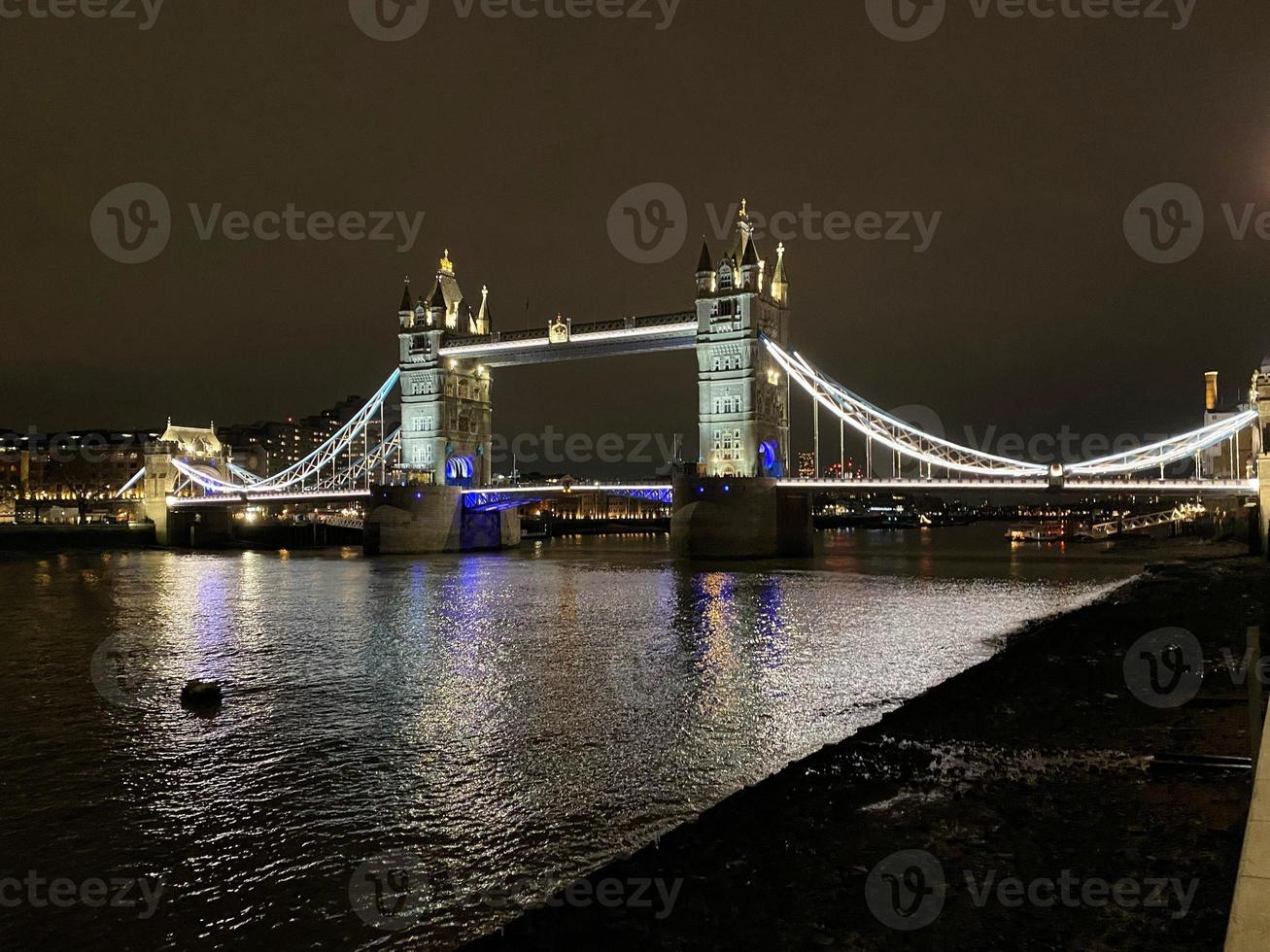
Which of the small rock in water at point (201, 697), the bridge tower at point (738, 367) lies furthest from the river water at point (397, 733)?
the bridge tower at point (738, 367)

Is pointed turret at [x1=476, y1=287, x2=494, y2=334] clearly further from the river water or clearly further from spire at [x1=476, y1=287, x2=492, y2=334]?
the river water

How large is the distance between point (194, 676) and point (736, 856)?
14291 mm

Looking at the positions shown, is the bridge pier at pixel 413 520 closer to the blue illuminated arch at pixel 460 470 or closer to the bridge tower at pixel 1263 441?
the blue illuminated arch at pixel 460 470

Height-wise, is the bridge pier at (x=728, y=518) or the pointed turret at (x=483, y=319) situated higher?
the pointed turret at (x=483, y=319)

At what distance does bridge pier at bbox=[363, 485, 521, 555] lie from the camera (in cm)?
5781


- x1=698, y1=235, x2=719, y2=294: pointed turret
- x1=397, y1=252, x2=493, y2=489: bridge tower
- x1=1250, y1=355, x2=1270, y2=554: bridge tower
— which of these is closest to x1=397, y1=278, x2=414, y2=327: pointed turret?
x1=397, y1=252, x2=493, y2=489: bridge tower

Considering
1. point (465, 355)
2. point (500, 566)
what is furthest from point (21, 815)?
point (465, 355)

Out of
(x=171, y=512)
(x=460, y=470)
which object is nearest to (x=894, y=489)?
(x=460, y=470)

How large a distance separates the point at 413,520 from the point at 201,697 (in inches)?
1718

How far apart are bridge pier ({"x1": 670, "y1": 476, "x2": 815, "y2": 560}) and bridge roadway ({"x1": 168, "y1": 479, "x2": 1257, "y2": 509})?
5.94ft

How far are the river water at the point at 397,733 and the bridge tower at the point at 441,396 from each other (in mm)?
31705

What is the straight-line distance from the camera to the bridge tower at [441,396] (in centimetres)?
6222

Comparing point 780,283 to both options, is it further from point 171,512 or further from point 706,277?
point 171,512

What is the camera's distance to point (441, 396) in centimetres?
6225
